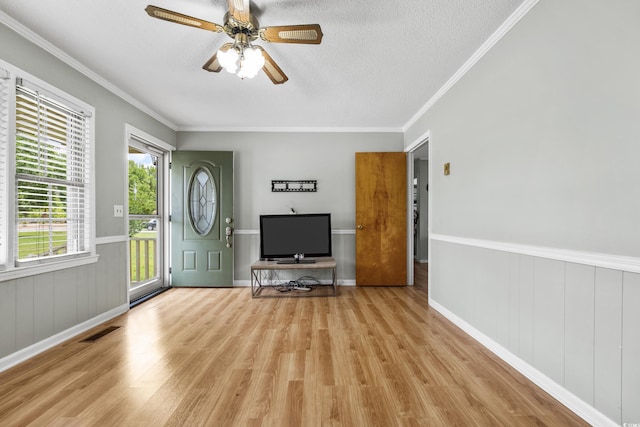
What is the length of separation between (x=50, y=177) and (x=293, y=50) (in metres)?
2.34

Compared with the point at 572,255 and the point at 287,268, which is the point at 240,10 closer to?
the point at 572,255

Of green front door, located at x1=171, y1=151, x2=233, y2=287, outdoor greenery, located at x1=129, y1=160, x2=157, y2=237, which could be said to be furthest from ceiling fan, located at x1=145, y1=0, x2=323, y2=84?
outdoor greenery, located at x1=129, y1=160, x2=157, y2=237

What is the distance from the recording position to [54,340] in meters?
2.23

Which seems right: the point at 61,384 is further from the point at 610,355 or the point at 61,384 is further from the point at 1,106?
the point at 610,355

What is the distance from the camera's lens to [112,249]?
9.50ft

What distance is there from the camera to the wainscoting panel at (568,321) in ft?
4.08

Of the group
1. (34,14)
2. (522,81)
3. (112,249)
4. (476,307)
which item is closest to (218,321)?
(112,249)

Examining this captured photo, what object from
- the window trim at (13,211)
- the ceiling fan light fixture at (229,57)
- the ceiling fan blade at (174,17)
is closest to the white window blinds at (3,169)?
the window trim at (13,211)

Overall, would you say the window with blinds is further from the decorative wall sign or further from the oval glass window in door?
the decorative wall sign

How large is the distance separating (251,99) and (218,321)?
8.40ft

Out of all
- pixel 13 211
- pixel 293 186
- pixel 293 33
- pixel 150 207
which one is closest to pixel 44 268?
pixel 13 211

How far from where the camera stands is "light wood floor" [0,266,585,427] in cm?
144

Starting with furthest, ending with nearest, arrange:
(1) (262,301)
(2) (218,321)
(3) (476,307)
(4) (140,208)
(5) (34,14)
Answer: (4) (140,208) < (1) (262,301) < (2) (218,321) < (3) (476,307) < (5) (34,14)

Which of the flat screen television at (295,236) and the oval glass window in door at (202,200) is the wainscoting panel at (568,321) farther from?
the oval glass window in door at (202,200)
